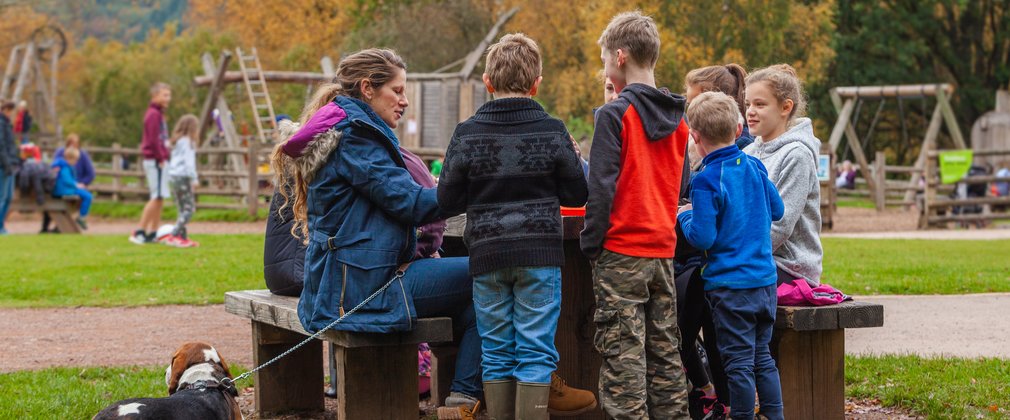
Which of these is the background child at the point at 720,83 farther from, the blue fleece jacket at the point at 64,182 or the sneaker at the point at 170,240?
the blue fleece jacket at the point at 64,182

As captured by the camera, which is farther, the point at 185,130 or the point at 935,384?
the point at 185,130

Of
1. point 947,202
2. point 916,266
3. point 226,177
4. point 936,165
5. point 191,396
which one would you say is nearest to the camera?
point 191,396

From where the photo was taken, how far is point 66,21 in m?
61.5

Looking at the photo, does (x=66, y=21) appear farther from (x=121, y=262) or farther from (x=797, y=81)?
(x=797, y=81)

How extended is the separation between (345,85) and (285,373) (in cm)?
160

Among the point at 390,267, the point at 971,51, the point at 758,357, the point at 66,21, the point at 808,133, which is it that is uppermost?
the point at 66,21

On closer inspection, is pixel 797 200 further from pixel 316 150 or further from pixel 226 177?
pixel 226 177

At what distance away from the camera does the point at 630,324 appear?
14.3 feet

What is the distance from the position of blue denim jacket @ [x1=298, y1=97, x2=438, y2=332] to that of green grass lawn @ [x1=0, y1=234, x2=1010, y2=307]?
5.57 meters

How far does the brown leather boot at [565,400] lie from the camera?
4.61 metres

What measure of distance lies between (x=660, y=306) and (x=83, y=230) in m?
16.8

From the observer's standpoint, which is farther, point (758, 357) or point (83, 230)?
point (83, 230)

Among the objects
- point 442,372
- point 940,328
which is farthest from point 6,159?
point 940,328

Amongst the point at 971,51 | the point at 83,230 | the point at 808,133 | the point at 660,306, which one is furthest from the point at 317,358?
the point at 971,51
